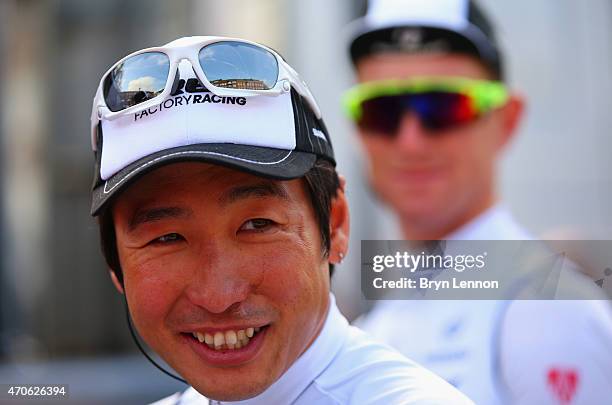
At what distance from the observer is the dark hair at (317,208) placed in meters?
1.45

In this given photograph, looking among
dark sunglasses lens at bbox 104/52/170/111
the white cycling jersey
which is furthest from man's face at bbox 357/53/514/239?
dark sunglasses lens at bbox 104/52/170/111

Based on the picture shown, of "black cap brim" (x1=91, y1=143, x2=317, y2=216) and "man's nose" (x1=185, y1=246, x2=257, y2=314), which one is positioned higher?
"black cap brim" (x1=91, y1=143, x2=317, y2=216)

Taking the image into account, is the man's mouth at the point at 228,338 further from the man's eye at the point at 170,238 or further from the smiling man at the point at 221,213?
the man's eye at the point at 170,238

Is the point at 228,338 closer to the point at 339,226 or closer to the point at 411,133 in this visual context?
the point at 339,226

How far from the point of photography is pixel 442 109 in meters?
2.82

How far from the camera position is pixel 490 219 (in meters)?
2.75

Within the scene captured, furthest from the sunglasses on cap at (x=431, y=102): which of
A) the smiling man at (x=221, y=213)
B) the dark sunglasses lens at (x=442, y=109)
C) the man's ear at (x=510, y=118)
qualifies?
the smiling man at (x=221, y=213)

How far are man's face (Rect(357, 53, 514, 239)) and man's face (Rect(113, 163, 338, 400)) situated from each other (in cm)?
140

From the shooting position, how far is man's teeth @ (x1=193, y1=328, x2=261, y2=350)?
1.35 metres

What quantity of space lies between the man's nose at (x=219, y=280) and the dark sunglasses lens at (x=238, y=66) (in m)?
0.25

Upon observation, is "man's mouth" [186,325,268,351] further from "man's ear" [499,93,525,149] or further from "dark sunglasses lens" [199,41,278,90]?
"man's ear" [499,93,525,149]

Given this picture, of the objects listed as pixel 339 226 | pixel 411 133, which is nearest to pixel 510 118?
pixel 411 133

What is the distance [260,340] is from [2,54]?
→ 4.70 metres

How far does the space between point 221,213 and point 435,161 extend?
155 centimetres
